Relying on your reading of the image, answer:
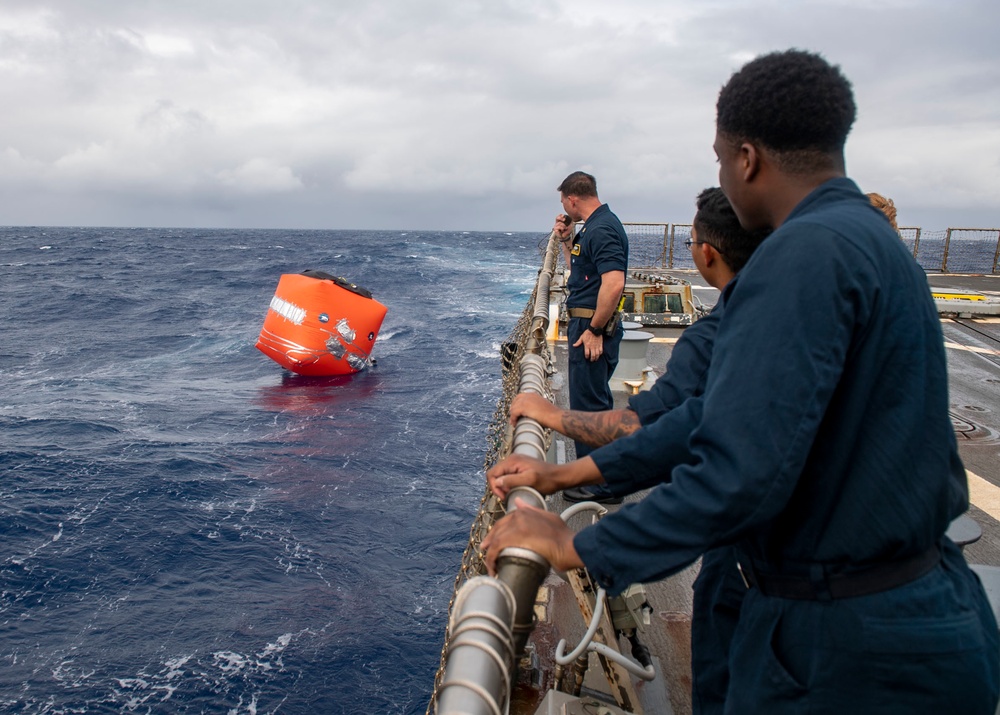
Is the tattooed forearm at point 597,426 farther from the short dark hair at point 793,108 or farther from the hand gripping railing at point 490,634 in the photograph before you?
the short dark hair at point 793,108

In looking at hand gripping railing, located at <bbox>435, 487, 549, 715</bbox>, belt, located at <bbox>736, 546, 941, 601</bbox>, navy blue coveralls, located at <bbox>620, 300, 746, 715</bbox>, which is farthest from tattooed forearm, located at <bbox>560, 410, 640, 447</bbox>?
belt, located at <bbox>736, 546, 941, 601</bbox>

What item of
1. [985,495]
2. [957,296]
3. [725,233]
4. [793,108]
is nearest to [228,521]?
[985,495]

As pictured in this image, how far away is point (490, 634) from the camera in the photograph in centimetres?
153

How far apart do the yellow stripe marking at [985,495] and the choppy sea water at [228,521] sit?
20.1 ft

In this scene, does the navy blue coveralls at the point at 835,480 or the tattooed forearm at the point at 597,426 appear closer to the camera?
the navy blue coveralls at the point at 835,480

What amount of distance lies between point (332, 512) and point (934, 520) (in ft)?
45.0

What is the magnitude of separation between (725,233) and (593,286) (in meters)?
3.04

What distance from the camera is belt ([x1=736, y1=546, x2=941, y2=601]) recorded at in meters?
1.38

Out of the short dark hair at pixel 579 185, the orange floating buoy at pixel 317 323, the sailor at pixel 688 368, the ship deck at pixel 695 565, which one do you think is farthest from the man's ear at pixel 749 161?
the orange floating buoy at pixel 317 323

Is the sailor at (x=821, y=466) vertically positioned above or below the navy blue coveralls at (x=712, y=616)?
above

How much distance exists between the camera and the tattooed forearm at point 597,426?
8.30 ft

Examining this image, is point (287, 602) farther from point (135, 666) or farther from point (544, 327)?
point (544, 327)

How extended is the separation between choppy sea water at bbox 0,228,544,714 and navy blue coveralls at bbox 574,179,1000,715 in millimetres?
8399

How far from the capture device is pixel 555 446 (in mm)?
6422
